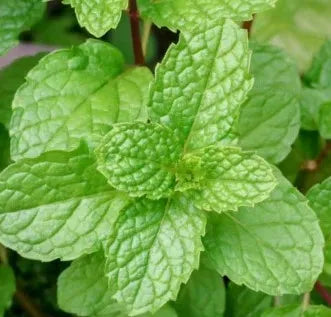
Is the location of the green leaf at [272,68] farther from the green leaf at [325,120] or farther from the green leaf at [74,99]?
the green leaf at [74,99]

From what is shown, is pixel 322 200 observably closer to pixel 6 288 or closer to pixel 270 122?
pixel 270 122

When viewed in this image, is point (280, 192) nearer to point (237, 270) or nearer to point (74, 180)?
point (237, 270)

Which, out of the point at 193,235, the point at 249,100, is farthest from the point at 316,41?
the point at 193,235

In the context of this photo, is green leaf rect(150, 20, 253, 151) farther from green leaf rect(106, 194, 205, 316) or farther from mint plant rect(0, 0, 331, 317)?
green leaf rect(106, 194, 205, 316)

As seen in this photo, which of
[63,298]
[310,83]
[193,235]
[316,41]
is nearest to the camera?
[193,235]

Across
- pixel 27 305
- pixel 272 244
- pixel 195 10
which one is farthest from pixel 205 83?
pixel 27 305

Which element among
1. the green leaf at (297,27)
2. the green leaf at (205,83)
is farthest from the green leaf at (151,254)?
the green leaf at (297,27)

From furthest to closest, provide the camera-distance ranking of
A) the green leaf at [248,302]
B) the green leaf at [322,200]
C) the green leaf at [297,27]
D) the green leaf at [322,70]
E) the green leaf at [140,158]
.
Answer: the green leaf at [297,27], the green leaf at [322,70], the green leaf at [248,302], the green leaf at [322,200], the green leaf at [140,158]
